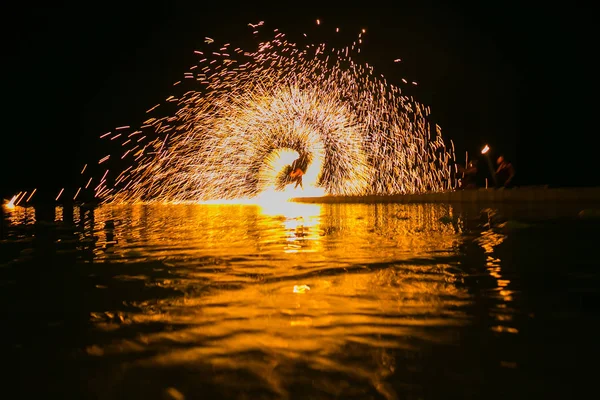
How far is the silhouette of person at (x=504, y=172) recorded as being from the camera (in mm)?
32594

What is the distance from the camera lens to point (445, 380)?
4.58 metres

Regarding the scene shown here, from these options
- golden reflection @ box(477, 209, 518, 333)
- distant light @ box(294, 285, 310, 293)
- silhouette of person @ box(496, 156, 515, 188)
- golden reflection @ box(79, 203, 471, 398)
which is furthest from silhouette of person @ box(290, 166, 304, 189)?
distant light @ box(294, 285, 310, 293)

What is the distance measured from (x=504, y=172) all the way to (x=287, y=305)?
27.9 m

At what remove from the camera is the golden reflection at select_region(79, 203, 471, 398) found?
5230 mm

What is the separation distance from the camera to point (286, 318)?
21.4 feet

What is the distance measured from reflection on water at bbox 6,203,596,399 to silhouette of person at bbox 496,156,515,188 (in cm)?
2006

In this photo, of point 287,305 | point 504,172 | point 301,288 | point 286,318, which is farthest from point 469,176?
point 286,318

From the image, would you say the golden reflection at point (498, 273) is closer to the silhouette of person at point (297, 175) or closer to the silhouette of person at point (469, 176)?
the silhouette of person at point (469, 176)

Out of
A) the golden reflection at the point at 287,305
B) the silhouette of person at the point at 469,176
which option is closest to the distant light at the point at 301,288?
the golden reflection at the point at 287,305

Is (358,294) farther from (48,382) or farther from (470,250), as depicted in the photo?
(470,250)

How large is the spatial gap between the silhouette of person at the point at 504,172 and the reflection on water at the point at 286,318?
65.8 ft

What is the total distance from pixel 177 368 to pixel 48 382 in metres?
0.88

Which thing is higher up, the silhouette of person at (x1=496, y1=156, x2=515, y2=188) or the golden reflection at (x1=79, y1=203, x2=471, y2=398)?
the silhouette of person at (x1=496, y1=156, x2=515, y2=188)

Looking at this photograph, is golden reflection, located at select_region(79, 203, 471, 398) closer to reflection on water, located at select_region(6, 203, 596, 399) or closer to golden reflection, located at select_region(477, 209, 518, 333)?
reflection on water, located at select_region(6, 203, 596, 399)
